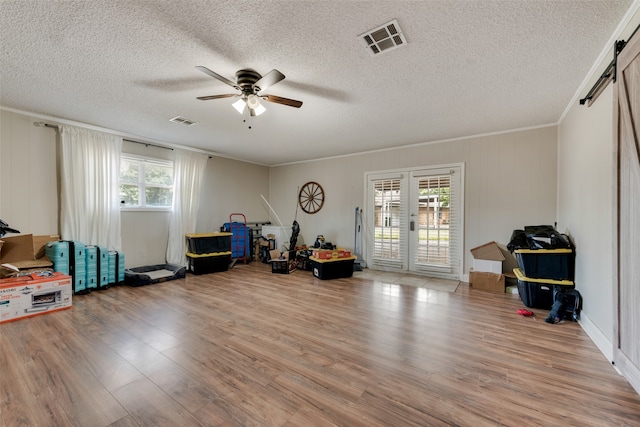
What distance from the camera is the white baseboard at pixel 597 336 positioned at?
214 cm

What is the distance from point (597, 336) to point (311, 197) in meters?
5.39

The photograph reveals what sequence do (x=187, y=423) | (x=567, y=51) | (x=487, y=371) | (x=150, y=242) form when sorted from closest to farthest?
(x=187, y=423), (x=487, y=371), (x=567, y=51), (x=150, y=242)

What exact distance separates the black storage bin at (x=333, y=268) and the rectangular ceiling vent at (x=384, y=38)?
3491mm

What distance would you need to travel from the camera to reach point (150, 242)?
5039mm

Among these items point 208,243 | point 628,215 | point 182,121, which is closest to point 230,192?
point 208,243

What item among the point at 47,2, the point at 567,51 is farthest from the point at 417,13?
the point at 47,2

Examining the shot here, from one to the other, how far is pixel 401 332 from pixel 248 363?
1514 millimetres

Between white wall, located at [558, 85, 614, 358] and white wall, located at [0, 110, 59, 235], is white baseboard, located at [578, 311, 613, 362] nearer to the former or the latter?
white wall, located at [558, 85, 614, 358]

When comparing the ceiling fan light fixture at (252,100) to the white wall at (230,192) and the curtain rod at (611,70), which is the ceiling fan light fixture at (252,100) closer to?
the curtain rod at (611,70)

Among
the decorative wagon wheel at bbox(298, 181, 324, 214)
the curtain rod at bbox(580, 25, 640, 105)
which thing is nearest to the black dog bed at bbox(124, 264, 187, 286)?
the decorative wagon wheel at bbox(298, 181, 324, 214)

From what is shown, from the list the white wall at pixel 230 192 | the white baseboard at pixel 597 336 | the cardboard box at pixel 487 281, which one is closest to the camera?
the white baseboard at pixel 597 336

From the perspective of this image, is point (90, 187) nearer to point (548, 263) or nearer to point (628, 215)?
point (628, 215)

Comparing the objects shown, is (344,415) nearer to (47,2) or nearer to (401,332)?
(401,332)

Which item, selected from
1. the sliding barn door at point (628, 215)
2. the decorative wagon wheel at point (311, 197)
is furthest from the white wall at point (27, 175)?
the sliding barn door at point (628, 215)
